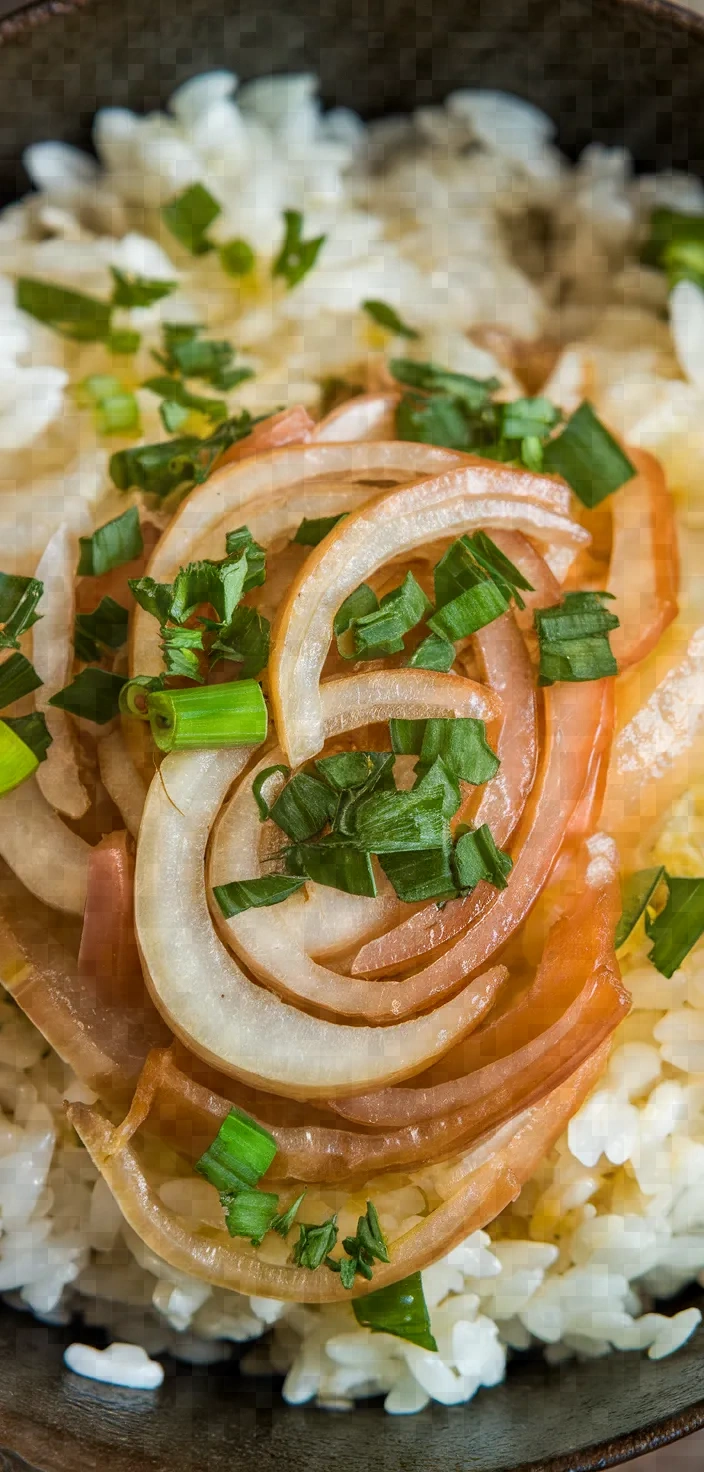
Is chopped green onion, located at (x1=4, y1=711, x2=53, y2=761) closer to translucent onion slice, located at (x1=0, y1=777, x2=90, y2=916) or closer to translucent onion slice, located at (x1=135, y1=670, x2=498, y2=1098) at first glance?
translucent onion slice, located at (x1=0, y1=777, x2=90, y2=916)

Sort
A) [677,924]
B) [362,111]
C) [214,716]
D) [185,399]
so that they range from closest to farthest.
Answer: [214,716], [677,924], [185,399], [362,111]

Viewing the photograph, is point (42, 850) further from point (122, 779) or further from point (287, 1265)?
point (287, 1265)

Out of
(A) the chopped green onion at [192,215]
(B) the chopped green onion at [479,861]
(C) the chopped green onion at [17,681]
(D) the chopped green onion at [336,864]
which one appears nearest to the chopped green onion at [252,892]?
(D) the chopped green onion at [336,864]

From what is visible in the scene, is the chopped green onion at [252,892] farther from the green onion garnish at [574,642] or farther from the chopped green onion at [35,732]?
the green onion garnish at [574,642]

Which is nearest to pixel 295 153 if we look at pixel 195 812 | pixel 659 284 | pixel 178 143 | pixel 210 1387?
pixel 178 143

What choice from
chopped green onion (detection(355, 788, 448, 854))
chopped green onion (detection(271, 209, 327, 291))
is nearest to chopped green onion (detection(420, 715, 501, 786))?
chopped green onion (detection(355, 788, 448, 854))

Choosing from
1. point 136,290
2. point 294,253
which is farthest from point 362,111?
point 136,290

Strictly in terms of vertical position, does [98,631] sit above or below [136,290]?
below
